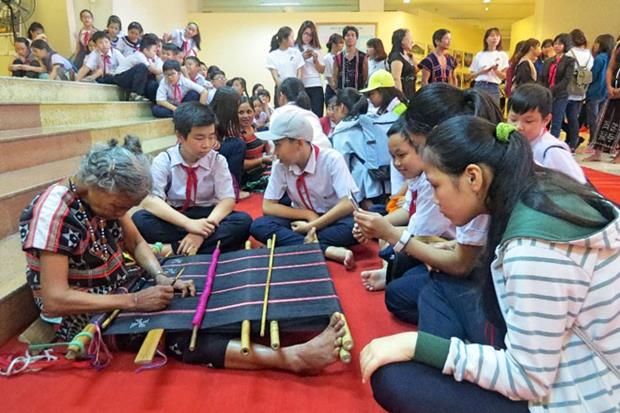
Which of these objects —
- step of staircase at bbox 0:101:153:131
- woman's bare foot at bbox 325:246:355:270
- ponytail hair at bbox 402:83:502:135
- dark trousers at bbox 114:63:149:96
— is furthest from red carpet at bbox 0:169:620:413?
dark trousers at bbox 114:63:149:96

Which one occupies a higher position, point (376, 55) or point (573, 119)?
point (376, 55)

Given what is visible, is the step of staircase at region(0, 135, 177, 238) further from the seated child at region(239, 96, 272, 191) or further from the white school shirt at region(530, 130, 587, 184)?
the white school shirt at region(530, 130, 587, 184)

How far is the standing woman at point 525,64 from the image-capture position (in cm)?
530

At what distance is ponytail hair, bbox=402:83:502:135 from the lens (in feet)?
5.30

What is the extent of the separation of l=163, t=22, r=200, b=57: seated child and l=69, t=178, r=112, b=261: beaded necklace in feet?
19.1

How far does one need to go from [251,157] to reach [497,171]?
10.4 ft

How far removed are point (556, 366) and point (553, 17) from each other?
10768 millimetres

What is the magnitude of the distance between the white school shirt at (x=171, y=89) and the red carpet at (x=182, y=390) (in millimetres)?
4071

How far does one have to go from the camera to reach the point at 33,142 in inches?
104

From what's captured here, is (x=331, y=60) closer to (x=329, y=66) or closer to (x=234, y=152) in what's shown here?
(x=329, y=66)

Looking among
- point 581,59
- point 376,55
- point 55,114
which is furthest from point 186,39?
point 581,59

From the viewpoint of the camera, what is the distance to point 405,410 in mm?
982

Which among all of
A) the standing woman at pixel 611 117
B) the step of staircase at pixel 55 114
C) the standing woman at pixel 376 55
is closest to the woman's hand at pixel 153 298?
the step of staircase at pixel 55 114

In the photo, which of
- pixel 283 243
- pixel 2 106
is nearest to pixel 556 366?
pixel 283 243
